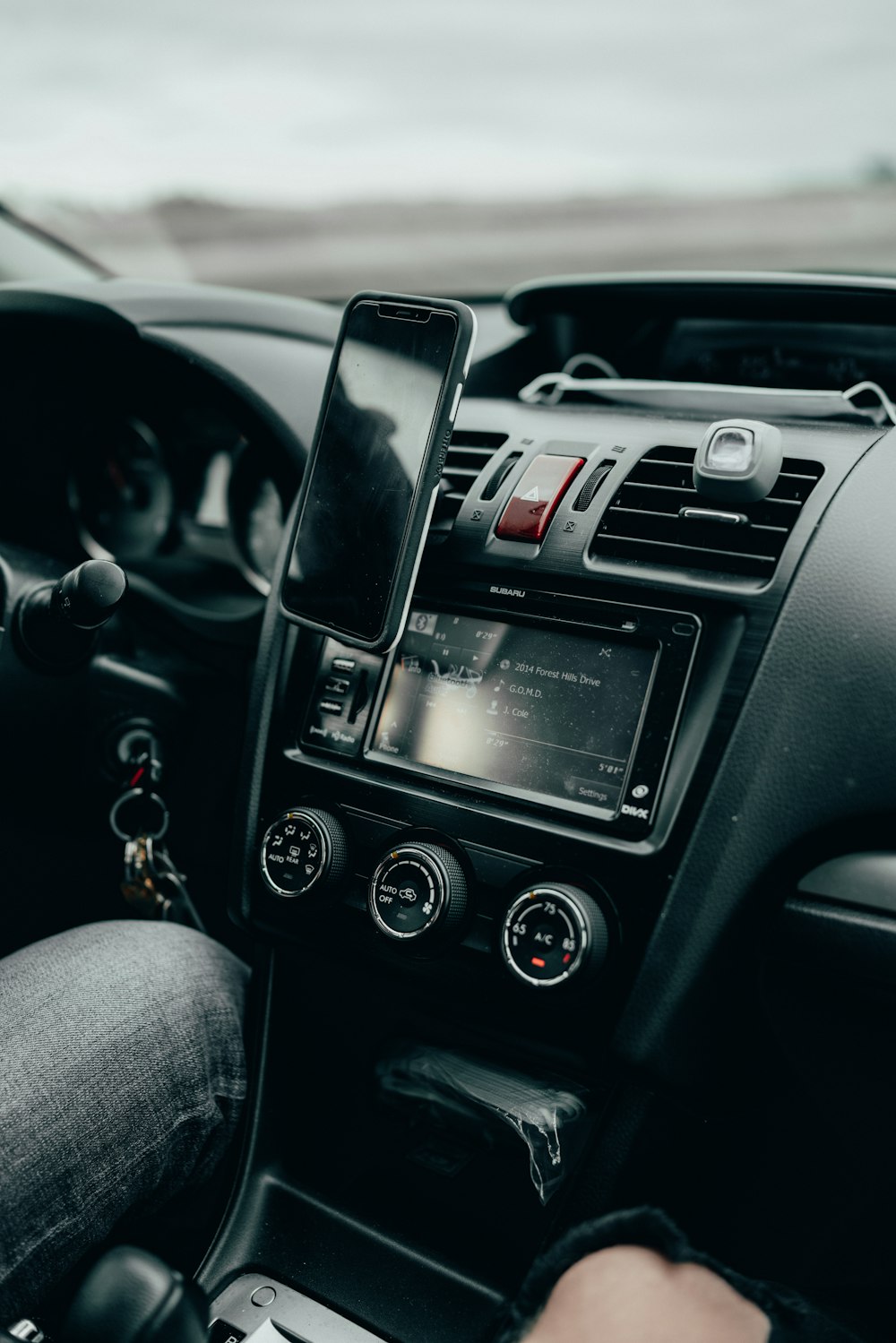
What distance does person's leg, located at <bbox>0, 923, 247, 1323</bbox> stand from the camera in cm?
92

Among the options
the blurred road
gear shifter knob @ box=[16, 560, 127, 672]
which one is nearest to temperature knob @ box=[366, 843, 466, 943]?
gear shifter knob @ box=[16, 560, 127, 672]

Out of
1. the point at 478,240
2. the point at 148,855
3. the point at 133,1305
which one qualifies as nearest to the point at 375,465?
the point at 148,855

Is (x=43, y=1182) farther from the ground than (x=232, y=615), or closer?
closer

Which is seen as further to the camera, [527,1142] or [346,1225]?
[346,1225]

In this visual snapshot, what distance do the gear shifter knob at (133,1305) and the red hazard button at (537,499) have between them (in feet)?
2.36

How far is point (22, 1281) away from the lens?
887mm

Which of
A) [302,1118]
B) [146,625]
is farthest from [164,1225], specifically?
[146,625]

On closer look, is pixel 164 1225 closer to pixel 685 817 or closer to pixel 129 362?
pixel 685 817

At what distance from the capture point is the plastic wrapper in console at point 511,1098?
40.8 inches

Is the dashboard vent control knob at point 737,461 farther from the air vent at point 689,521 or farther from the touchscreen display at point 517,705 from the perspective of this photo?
the touchscreen display at point 517,705

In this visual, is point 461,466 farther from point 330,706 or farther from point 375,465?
point 330,706

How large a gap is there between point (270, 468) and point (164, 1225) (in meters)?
0.92

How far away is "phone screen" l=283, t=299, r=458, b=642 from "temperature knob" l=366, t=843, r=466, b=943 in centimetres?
22

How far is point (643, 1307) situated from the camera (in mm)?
794
